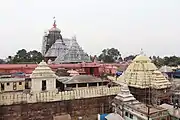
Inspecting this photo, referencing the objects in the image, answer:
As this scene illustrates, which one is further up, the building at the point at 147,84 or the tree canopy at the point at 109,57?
the tree canopy at the point at 109,57

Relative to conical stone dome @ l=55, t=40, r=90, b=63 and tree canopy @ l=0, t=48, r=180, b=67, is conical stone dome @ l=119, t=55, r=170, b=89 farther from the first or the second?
tree canopy @ l=0, t=48, r=180, b=67

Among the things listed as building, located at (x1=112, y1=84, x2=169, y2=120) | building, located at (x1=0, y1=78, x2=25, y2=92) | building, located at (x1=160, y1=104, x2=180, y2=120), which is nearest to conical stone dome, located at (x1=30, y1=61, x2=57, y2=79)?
building, located at (x1=0, y1=78, x2=25, y2=92)

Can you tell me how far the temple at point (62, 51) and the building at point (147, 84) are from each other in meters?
22.2

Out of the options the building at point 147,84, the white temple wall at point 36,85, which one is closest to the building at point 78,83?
the building at point 147,84

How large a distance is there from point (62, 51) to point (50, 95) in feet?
108

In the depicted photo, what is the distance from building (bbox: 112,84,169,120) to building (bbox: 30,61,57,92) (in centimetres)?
594

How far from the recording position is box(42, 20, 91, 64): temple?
41.2 m

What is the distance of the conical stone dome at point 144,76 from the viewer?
719 inches

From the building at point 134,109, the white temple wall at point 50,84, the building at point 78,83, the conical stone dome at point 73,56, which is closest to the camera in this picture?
the building at point 134,109

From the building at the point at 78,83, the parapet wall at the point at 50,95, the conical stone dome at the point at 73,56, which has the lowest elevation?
the parapet wall at the point at 50,95

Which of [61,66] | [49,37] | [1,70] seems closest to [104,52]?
[49,37]

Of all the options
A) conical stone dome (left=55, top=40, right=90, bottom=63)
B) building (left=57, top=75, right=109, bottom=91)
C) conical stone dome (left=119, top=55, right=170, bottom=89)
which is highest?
conical stone dome (left=55, top=40, right=90, bottom=63)

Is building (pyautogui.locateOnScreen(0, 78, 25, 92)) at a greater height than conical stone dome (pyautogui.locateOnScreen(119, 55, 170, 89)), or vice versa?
conical stone dome (pyautogui.locateOnScreen(119, 55, 170, 89))

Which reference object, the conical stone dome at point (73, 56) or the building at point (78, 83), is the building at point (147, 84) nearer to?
the building at point (78, 83)
